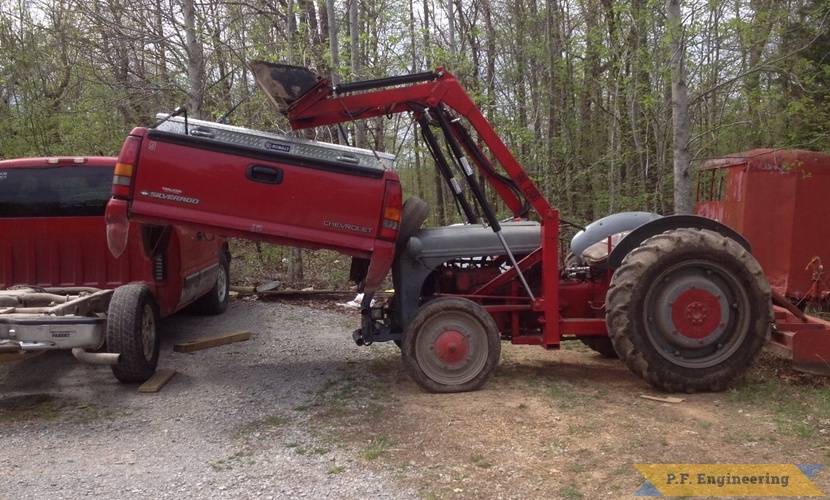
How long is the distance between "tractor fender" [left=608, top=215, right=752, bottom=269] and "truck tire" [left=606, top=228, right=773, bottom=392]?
249 millimetres

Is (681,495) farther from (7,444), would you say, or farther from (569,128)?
(569,128)

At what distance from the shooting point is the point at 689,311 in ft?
20.1

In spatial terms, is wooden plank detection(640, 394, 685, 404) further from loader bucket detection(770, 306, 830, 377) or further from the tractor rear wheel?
the tractor rear wheel

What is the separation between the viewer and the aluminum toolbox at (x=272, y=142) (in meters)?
5.96

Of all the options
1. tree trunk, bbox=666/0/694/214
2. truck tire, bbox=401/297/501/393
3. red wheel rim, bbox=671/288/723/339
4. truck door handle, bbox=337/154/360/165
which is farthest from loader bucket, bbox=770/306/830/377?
truck door handle, bbox=337/154/360/165

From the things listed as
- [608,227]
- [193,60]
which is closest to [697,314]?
[608,227]

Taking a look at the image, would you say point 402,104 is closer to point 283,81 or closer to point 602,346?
point 283,81

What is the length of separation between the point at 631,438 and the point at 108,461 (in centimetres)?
360

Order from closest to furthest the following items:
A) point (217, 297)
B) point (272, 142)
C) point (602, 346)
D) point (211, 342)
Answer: point (272, 142)
point (602, 346)
point (211, 342)
point (217, 297)

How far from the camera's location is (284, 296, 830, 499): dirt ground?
438 cm

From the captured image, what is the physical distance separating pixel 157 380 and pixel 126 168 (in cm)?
209

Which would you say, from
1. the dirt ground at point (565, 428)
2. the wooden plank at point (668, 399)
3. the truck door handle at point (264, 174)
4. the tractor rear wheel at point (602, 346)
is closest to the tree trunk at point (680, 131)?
the tractor rear wheel at point (602, 346)

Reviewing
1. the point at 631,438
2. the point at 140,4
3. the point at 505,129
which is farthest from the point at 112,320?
the point at 505,129

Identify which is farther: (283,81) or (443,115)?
(443,115)
